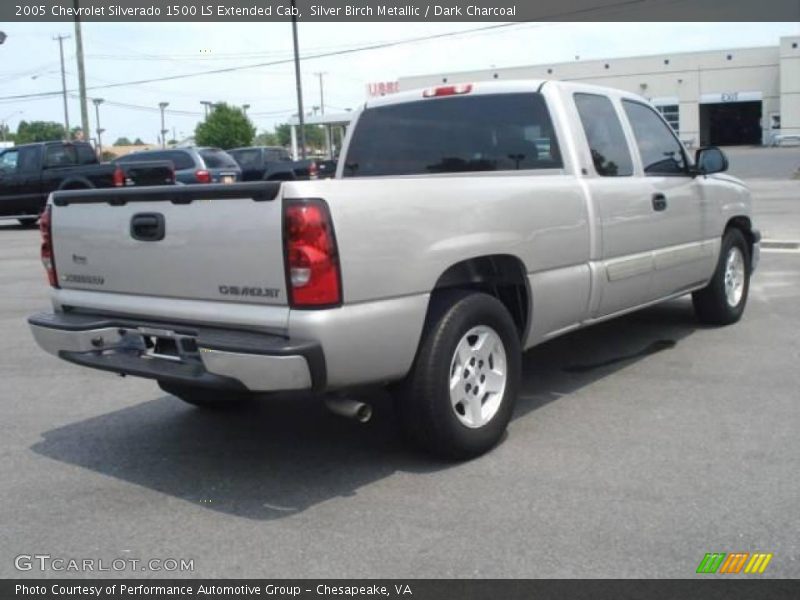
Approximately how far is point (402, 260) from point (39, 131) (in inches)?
5384

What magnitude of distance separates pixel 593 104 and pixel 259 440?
322cm

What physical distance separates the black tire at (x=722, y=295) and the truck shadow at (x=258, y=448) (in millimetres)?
1427

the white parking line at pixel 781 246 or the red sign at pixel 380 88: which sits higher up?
the red sign at pixel 380 88

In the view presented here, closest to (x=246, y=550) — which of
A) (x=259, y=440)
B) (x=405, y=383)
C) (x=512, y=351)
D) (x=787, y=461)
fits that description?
(x=405, y=383)

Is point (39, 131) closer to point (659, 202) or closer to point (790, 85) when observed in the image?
point (790, 85)

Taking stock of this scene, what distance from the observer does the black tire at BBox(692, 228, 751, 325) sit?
758 cm

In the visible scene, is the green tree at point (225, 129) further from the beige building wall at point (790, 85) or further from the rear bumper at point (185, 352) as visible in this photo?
the rear bumper at point (185, 352)

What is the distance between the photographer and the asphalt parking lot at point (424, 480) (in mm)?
3662

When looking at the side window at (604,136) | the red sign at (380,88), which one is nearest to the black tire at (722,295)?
the side window at (604,136)

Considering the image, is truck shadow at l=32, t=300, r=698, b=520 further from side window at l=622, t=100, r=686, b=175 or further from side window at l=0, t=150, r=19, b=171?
side window at l=0, t=150, r=19, b=171

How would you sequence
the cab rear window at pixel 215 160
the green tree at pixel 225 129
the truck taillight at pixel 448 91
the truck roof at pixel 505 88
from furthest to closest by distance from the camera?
the green tree at pixel 225 129, the cab rear window at pixel 215 160, the truck taillight at pixel 448 91, the truck roof at pixel 505 88

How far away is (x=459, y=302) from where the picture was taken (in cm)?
459

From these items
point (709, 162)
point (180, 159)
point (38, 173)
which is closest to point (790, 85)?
point (180, 159)

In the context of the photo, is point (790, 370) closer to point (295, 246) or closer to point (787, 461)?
point (787, 461)
